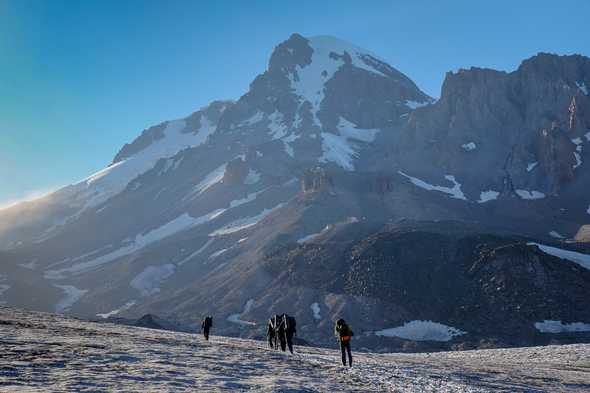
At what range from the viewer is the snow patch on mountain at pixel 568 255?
116 m

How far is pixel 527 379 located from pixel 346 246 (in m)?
111

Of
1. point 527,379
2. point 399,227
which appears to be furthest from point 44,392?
point 399,227

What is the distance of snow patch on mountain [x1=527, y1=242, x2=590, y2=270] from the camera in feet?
381

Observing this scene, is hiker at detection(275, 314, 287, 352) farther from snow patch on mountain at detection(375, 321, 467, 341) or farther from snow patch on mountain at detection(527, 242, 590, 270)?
snow patch on mountain at detection(527, 242, 590, 270)

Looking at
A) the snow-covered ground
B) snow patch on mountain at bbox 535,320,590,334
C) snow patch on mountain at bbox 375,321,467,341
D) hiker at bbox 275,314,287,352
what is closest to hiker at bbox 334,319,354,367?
the snow-covered ground

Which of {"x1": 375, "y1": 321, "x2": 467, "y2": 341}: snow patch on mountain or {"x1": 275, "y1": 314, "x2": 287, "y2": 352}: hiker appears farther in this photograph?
{"x1": 375, "y1": 321, "x2": 467, "y2": 341}: snow patch on mountain

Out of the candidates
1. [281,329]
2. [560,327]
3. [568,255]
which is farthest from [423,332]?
[281,329]

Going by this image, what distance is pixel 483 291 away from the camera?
113125mm

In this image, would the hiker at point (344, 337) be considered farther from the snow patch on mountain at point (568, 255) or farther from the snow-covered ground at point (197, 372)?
the snow patch on mountain at point (568, 255)

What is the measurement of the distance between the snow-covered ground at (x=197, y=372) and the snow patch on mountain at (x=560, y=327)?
214 feet

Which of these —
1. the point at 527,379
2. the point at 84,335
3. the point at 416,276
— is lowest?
the point at 527,379

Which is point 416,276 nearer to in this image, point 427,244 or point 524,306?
point 427,244

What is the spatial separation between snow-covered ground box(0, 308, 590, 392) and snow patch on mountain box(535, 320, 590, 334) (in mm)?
65317

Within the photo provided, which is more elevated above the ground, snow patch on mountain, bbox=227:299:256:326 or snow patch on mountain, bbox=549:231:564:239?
snow patch on mountain, bbox=549:231:564:239
